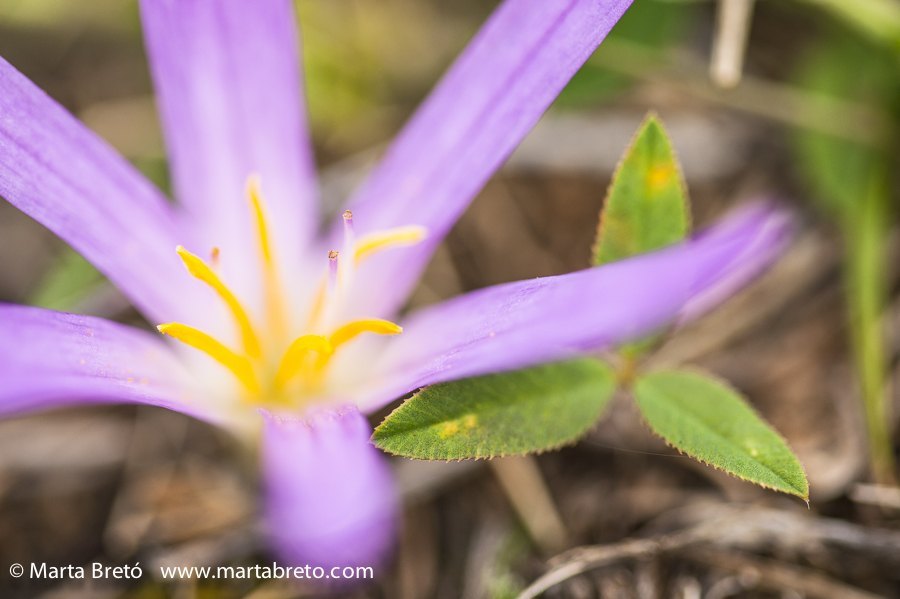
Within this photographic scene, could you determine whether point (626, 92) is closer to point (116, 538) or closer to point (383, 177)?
point (383, 177)

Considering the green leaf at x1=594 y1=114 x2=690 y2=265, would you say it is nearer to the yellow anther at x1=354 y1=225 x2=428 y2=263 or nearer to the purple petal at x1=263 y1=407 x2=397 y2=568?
the yellow anther at x1=354 y1=225 x2=428 y2=263

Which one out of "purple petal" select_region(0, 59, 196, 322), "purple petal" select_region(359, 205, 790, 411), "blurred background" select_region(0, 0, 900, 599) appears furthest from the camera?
"blurred background" select_region(0, 0, 900, 599)

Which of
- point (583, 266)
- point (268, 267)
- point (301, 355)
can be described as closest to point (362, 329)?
point (301, 355)

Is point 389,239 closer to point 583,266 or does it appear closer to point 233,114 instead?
point 233,114

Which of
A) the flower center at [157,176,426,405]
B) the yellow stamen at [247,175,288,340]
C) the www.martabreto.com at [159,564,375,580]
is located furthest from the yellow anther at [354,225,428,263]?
the www.martabreto.com at [159,564,375,580]

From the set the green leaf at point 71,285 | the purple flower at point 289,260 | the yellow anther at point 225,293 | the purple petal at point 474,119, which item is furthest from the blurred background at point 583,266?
the purple petal at point 474,119
